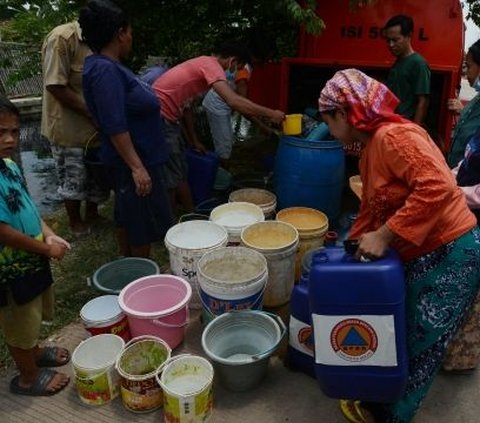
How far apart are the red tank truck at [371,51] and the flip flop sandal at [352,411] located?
3232 millimetres

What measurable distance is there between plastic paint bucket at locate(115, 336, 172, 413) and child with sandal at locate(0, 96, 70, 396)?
49cm

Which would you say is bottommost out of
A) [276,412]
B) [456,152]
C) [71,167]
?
[276,412]

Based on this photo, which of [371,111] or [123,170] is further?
[123,170]

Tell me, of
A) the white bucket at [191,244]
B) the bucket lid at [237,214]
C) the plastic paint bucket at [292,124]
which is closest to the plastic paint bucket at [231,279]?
the white bucket at [191,244]

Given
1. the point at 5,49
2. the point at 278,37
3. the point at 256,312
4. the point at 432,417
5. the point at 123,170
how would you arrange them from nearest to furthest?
the point at 432,417 < the point at 256,312 < the point at 123,170 < the point at 278,37 < the point at 5,49

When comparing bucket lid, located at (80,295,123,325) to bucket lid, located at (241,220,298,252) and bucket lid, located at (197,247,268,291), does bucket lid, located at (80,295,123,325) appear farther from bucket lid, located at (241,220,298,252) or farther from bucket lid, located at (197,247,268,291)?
bucket lid, located at (241,220,298,252)

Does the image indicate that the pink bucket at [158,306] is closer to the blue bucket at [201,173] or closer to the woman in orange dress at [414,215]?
the woman in orange dress at [414,215]

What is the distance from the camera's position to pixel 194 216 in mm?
3980

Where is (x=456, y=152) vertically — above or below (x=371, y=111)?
below

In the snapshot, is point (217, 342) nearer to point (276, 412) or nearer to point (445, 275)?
point (276, 412)

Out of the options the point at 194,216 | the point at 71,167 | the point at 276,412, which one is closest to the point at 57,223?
the point at 71,167

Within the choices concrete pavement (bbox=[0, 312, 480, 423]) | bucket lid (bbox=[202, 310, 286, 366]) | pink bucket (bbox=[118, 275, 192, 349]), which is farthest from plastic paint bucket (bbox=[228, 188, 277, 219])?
concrete pavement (bbox=[0, 312, 480, 423])

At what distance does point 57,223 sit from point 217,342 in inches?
104

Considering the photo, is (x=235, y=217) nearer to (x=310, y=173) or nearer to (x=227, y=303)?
(x=310, y=173)
